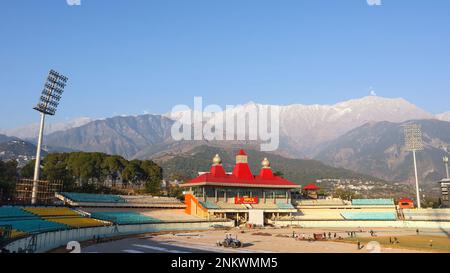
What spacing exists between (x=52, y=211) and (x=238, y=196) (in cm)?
4406

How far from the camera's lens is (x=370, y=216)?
295 ft

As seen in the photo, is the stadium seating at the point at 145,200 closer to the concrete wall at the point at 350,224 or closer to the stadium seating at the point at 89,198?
the stadium seating at the point at 89,198

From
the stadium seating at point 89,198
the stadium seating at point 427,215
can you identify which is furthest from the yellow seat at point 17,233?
the stadium seating at point 427,215

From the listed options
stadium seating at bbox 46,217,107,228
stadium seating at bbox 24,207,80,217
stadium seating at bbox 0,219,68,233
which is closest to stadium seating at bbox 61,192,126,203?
stadium seating at bbox 24,207,80,217

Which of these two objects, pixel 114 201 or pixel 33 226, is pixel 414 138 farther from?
pixel 33 226

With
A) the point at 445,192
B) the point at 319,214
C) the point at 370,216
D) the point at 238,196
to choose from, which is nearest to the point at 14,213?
the point at 238,196

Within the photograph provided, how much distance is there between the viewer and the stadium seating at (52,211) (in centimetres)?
5616

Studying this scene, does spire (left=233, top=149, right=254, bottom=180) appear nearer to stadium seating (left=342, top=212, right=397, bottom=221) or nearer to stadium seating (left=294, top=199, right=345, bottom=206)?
stadium seating (left=294, top=199, right=345, bottom=206)

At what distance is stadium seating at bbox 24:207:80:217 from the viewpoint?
56156 millimetres

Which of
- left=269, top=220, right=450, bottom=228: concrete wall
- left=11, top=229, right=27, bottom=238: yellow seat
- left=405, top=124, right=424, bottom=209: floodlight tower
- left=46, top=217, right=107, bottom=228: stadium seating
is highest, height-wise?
left=405, top=124, right=424, bottom=209: floodlight tower

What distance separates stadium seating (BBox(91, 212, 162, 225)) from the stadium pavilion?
15.5 meters
